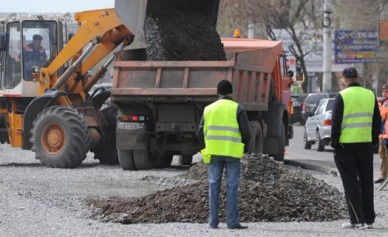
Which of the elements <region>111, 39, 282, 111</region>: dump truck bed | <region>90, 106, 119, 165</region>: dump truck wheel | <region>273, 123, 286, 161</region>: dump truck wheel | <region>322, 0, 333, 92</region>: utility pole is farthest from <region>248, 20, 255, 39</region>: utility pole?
<region>111, 39, 282, 111</region>: dump truck bed

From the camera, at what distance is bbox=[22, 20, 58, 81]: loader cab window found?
2531 cm

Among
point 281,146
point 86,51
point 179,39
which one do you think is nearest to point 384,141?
point 179,39

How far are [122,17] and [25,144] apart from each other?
12.3ft

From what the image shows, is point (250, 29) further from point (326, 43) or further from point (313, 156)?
point (313, 156)

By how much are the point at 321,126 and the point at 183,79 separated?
12.9 m

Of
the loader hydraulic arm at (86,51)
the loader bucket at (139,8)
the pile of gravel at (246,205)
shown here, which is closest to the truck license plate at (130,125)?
the loader bucket at (139,8)

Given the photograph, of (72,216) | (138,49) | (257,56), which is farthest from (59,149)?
(72,216)

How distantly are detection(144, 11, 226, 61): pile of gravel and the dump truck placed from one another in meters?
0.26

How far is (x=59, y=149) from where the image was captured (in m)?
23.8

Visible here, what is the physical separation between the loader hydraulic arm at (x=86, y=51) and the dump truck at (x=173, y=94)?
1.91 meters

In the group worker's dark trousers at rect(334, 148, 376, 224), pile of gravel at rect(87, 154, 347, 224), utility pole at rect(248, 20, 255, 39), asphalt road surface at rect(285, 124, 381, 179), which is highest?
utility pole at rect(248, 20, 255, 39)

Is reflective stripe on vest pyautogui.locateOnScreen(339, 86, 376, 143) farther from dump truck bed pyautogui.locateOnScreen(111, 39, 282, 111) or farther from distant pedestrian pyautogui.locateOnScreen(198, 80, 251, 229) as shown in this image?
dump truck bed pyautogui.locateOnScreen(111, 39, 282, 111)

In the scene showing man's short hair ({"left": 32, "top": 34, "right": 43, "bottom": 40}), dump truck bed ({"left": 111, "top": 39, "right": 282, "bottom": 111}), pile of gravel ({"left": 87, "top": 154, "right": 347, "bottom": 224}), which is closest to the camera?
pile of gravel ({"left": 87, "top": 154, "right": 347, "bottom": 224})

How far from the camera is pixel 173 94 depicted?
2134 cm
